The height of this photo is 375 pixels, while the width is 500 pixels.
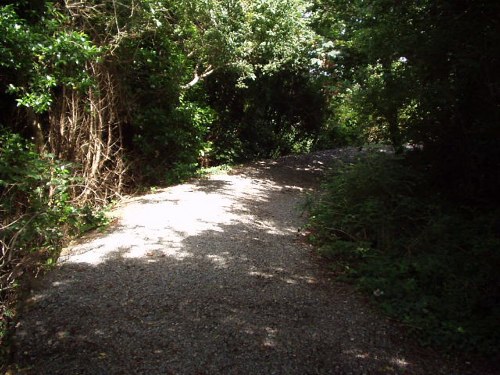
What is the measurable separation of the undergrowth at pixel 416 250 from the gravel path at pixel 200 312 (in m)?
0.31

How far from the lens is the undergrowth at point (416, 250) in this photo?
3.29 metres

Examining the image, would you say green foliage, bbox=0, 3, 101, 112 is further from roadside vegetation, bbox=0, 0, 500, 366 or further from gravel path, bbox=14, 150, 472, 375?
gravel path, bbox=14, 150, 472, 375

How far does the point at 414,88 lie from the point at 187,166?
5.48 metres

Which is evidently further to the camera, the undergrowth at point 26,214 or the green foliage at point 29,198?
the green foliage at point 29,198

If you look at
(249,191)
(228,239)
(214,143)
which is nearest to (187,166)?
(249,191)

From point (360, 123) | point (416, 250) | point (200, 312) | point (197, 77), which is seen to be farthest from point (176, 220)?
point (197, 77)

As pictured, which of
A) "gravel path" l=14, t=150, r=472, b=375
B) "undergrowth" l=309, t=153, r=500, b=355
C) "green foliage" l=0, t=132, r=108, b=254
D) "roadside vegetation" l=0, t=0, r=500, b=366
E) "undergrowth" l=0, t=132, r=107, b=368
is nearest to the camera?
"gravel path" l=14, t=150, r=472, b=375

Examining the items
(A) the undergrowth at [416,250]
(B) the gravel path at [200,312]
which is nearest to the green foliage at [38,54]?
(B) the gravel path at [200,312]

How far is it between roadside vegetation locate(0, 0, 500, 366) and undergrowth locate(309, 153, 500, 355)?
18 millimetres

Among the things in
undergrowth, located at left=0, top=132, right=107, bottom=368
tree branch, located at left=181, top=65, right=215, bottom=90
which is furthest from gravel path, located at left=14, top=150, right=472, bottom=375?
tree branch, located at left=181, top=65, right=215, bottom=90

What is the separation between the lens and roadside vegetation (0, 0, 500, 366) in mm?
3932

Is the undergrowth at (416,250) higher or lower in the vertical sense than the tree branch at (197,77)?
lower

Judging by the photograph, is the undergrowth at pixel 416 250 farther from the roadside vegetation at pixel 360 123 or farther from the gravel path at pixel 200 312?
the gravel path at pixel 200 312

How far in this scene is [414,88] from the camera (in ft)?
18.6
